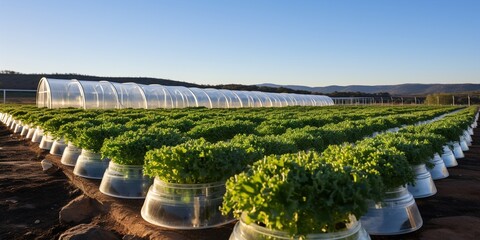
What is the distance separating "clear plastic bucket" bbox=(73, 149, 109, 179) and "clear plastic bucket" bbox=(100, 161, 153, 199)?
5.55 feet

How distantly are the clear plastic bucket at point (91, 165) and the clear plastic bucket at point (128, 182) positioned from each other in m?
1.69

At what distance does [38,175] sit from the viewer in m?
9.60

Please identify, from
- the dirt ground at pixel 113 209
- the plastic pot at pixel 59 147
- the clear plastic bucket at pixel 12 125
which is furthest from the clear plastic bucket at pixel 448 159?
the clear plastic bucket at pixel 12 125

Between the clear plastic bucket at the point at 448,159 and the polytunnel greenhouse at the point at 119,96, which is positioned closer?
the clear plastic bucket at the point at 448,159

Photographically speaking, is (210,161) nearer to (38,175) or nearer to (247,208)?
(247,208)

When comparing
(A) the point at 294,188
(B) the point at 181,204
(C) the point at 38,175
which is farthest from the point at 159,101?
(A) the point at 294,188

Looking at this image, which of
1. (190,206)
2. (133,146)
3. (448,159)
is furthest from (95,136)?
(448,159)

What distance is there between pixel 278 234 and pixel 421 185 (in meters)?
4.30

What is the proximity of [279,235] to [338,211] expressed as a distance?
1.77 feet

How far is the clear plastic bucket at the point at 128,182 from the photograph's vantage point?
6.85m

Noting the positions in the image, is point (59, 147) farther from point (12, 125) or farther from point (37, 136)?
point (12, 125)

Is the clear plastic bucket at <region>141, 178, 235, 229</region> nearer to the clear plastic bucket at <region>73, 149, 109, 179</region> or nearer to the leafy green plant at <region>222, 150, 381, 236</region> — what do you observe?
the leafy green plant at <region>222, 150, 381, 236</region>

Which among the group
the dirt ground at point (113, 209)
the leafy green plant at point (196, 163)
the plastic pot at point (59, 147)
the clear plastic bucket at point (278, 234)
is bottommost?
the dirt ground at point (113, 209)

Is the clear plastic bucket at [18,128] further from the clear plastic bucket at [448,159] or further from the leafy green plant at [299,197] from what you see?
the leafy green plant at [299,197]
